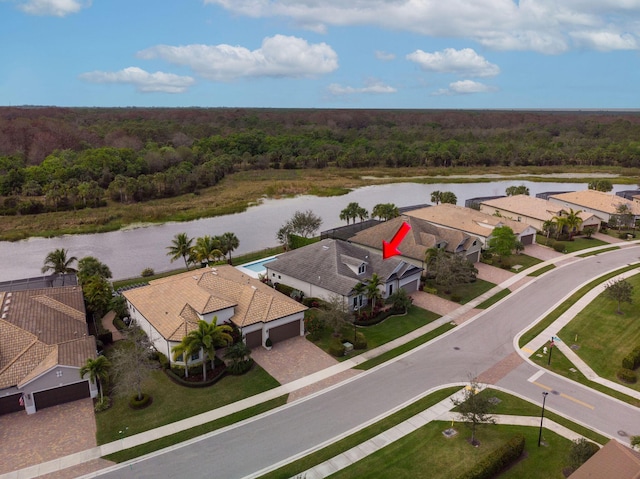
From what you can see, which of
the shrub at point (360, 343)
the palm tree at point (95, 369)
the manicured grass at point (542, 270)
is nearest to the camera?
the palm tree at point (95, 369)

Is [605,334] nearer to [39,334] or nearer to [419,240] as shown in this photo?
[419,240]

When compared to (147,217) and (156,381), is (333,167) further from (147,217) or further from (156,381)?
(156,381)

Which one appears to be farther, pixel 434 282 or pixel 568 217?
pixel 568 217

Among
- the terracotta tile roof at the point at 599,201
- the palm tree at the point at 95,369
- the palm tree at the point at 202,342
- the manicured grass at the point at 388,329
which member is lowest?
the manicured grass at the point at 388,329

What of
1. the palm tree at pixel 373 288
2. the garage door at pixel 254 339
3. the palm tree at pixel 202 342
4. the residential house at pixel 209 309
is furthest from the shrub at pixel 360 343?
the palm tree at pixel 202 342

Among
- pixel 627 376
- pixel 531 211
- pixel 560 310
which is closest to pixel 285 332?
pixel 627 376

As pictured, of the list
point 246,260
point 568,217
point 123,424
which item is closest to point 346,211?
point 246,260

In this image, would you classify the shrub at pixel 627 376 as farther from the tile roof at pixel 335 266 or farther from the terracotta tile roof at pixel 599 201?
the terracotta tile roof at pixel 599 201

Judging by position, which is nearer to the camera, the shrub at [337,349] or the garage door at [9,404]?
the garage door at [9,404]
